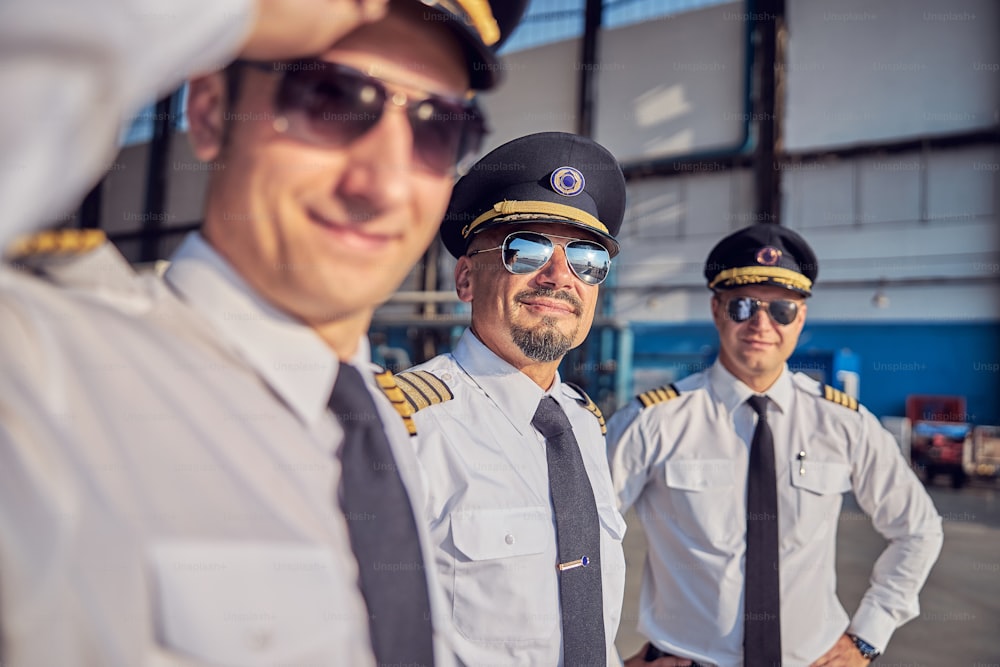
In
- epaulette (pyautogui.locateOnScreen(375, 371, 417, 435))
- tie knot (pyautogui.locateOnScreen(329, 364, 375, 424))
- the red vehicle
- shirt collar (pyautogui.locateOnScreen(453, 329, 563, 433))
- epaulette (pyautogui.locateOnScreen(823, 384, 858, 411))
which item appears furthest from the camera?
the red vehicle

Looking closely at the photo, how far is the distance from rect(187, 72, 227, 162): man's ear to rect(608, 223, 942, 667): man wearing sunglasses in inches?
78.0

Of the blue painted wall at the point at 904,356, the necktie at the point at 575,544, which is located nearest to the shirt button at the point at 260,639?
the necktie at the point at 575,544

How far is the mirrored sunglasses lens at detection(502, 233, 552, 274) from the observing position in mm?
1632

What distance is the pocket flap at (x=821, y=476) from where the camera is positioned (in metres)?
2.30

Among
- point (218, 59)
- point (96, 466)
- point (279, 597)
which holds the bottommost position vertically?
point (279, 597)

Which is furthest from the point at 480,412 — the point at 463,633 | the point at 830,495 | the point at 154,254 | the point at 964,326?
the point at 154,254

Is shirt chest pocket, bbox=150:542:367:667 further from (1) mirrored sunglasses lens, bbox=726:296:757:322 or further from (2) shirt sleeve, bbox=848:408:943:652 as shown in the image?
(2) shirt sleeve, bbox=848:408:943:652

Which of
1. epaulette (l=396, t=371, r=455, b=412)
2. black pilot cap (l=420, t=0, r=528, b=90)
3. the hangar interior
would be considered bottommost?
epaulette (l=396, t=371, r=455, b=412)

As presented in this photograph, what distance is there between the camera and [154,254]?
1717 centimetres

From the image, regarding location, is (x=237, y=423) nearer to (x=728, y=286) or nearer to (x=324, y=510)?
(x=324, y=510)

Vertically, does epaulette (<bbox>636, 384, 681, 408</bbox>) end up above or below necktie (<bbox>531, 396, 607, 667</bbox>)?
above

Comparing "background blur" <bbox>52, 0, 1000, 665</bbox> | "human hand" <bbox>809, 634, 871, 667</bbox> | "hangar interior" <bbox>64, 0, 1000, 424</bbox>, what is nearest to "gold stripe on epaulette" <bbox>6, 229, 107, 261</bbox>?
"human hand" <bbox>809, 634, 871, 667</bbox>

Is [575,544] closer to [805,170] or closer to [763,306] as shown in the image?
[763,306]

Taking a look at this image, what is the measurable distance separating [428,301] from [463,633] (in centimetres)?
1288
